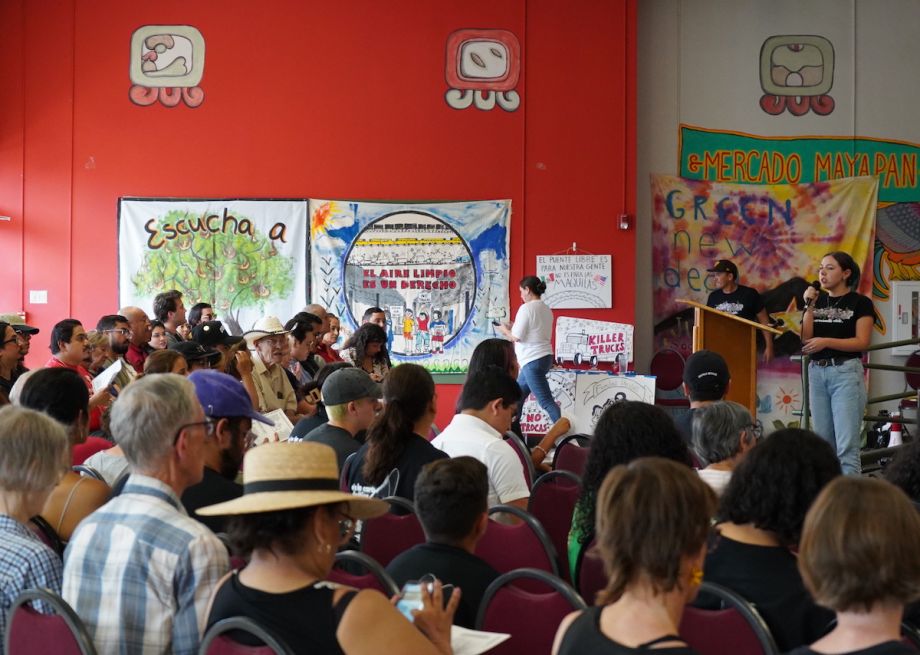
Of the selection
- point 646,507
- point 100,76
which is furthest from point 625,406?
point 100,76

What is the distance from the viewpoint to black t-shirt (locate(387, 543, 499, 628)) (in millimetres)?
2484

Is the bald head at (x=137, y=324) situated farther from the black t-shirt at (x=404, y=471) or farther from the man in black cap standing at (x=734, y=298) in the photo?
the man in black cap standing at (x=734, y=298)

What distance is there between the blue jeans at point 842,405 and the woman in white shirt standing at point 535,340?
2790 mm

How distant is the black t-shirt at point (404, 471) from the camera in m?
3.63

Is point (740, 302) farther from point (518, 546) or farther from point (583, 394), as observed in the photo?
point (518, 546)

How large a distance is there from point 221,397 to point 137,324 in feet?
13.9

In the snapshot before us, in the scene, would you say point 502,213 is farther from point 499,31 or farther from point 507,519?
point 507,519

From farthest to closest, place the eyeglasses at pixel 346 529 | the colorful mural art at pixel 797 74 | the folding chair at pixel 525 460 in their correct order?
1. the colorful mural art at pixel 797 74
2. the folding chair at pixel 525 460
3. the eyeglasses at pixel 346 529

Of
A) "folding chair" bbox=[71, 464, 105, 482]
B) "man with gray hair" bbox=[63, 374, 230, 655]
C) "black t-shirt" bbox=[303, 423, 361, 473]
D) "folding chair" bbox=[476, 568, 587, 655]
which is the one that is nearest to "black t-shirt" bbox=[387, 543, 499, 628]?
"folding chair" bbox=[476, 568, 587, 655]

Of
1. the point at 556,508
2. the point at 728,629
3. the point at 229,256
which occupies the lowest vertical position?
the point at 556,508

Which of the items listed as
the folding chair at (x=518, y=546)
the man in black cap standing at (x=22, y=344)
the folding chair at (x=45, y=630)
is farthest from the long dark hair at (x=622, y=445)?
the man in black cap standing at (x=22, y=344)

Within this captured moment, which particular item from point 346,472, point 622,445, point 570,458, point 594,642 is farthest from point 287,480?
point 570,458

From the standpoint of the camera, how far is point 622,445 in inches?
121

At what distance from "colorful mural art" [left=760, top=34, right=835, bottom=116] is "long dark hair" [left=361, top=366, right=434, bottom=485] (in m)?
7.69
